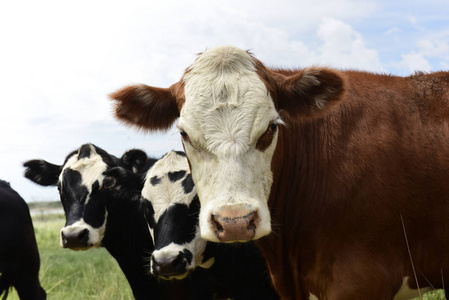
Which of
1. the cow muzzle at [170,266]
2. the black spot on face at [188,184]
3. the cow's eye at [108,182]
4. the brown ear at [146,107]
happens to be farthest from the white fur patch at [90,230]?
the brown ear at [146,107]

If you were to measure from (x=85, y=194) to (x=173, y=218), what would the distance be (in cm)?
181

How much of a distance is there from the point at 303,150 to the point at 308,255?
902 millimetres

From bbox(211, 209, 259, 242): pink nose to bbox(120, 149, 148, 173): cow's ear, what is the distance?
4165 mm

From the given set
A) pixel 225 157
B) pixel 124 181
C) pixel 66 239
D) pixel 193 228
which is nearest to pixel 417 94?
pixel 225 157

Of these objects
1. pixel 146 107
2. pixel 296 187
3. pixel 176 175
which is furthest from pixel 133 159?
pixel 296 187

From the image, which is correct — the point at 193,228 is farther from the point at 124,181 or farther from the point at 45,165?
the point at 45,165

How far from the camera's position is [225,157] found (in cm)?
372

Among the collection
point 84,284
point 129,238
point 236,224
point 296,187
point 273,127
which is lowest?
point 84,284

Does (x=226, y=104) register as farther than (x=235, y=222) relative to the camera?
Yes

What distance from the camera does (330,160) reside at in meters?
4.50

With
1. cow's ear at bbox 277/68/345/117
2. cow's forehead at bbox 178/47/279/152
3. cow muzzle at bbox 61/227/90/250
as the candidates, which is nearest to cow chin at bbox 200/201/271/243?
cow's forehead at bbox 178/47/279/152

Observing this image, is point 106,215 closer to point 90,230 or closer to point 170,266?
point 90,230

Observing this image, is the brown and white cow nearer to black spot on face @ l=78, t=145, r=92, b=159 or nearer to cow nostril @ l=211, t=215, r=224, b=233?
cow nostril @ l=211, t=215, r=224, b=233

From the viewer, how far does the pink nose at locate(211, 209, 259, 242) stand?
3494 millimetres
